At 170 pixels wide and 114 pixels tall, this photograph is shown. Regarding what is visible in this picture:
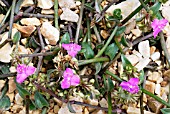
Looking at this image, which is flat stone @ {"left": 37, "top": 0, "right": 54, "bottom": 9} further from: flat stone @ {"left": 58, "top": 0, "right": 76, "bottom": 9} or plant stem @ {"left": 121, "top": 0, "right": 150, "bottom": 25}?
plant stem @ {"left": 121, "top": 0, "right": 150, "bottom": 25}

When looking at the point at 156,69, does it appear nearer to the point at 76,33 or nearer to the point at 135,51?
the point at 135,51

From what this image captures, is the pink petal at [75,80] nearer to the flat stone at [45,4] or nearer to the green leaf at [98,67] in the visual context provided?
the green leaf at [98,67]

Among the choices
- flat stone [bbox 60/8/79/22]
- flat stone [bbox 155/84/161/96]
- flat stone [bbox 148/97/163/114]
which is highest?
flat stone [bbox 60/8/79/22]


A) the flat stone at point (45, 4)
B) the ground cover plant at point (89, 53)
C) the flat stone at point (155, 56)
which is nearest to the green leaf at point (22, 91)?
the ground cover plant at point (89, 53)

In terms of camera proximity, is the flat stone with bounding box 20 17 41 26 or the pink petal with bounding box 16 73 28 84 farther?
the flat stone with bounding box 20 17 41 26

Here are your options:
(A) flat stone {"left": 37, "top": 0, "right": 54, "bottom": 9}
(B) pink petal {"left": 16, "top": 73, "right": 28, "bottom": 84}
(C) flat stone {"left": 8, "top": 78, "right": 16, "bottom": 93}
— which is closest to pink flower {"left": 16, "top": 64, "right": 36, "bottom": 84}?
(B) pink petal {"left": 16, "top": 73, "right": 28, "bottom": 84}

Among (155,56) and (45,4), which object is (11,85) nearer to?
(45,4)

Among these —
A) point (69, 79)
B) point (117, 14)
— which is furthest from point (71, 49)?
point (117, 14)
